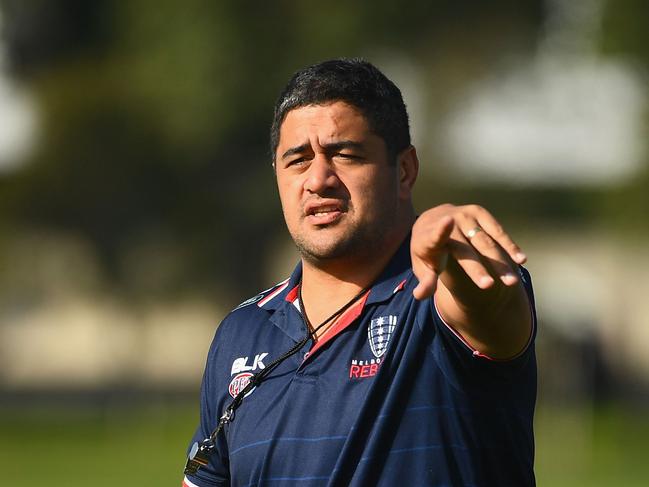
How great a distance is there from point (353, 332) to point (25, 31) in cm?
3292

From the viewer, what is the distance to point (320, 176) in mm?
4527

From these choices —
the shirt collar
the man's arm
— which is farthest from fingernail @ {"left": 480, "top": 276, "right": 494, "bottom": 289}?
the shirt collar

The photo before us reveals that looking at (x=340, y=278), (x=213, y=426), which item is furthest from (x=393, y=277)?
(x=213, y=426)

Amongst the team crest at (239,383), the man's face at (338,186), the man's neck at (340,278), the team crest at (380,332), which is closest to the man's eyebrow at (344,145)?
the man's face at (338,186)

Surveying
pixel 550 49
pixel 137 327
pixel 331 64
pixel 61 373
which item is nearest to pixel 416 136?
pixel 550 49

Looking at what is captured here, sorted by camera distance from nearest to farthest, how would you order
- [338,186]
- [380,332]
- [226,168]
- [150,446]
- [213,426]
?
[380,332] < [338,186] < [213,426] < [150,446] < [226,168]

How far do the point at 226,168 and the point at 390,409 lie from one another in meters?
30.5

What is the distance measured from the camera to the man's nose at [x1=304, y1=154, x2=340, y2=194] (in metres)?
4.51

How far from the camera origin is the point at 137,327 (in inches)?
1430

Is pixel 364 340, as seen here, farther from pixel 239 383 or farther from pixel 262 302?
pixel 262 302

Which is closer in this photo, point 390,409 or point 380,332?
point 390,409

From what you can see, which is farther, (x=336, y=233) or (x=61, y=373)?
(x=61, y=373)

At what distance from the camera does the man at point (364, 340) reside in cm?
409

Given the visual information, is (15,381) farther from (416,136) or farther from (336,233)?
(336,233)
